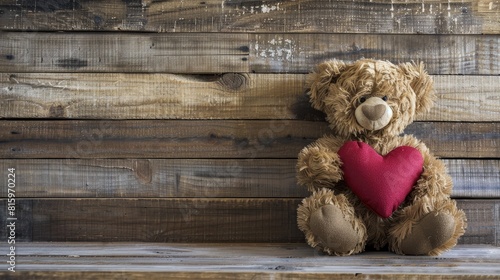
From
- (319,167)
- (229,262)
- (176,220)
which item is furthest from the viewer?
(176,220)

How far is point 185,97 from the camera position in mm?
1435

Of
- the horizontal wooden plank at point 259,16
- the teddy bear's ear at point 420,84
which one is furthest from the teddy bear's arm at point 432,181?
the horizontal wooden plank at point 259,16

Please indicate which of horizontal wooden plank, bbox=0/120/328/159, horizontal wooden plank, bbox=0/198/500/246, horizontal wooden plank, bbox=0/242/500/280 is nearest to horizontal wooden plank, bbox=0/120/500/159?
horizontal wooden plank, bbox=0/120/328/159

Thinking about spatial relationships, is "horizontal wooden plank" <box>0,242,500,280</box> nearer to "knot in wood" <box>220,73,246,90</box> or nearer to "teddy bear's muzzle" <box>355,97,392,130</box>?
"teddy bear's muzzle" <box>355,97,392,130</box>

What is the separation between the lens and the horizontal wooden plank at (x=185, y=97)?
1.43 m

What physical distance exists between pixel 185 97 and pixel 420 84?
54 centimetres

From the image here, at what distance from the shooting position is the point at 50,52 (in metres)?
1.43

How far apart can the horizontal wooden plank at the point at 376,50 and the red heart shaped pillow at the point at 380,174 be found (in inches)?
10.9

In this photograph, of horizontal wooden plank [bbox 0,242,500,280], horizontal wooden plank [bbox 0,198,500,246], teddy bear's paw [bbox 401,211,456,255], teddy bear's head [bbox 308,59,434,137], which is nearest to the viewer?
horizontal wooden plank [bbox 0,242,500,280]

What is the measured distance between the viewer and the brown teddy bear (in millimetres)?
1189

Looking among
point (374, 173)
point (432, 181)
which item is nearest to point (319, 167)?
point (374, 173)

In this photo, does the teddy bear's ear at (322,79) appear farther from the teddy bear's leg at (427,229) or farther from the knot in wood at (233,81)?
the teddy bear's leg at (427,229)

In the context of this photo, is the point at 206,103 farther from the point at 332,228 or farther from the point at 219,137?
the point at 332,228

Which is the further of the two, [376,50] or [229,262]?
[376,50]
